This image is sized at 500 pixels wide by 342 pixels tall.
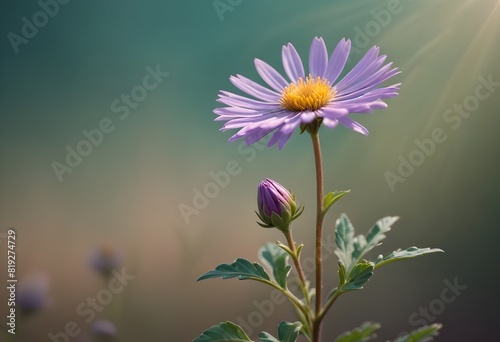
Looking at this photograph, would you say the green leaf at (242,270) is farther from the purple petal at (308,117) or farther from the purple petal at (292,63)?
the purple petal at (292,63)

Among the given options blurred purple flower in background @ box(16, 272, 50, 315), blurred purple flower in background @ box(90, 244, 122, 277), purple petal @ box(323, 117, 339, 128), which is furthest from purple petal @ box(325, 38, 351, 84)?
blurred purple flower in background @ box(16, 272, 50, 315)

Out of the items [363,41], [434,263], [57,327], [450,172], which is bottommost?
[434,263]

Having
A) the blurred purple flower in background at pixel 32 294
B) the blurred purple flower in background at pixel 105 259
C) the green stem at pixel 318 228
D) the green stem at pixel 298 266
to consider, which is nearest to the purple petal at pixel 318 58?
the green stem at pixel 318 228

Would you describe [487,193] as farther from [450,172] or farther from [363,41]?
[363,41]

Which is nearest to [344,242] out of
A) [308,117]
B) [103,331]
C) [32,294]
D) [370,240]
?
[370,240]

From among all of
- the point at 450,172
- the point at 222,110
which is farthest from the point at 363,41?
the point at 222,110

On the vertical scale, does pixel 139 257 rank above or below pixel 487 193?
above

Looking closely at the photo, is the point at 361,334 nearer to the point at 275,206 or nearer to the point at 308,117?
the point at 275,206
